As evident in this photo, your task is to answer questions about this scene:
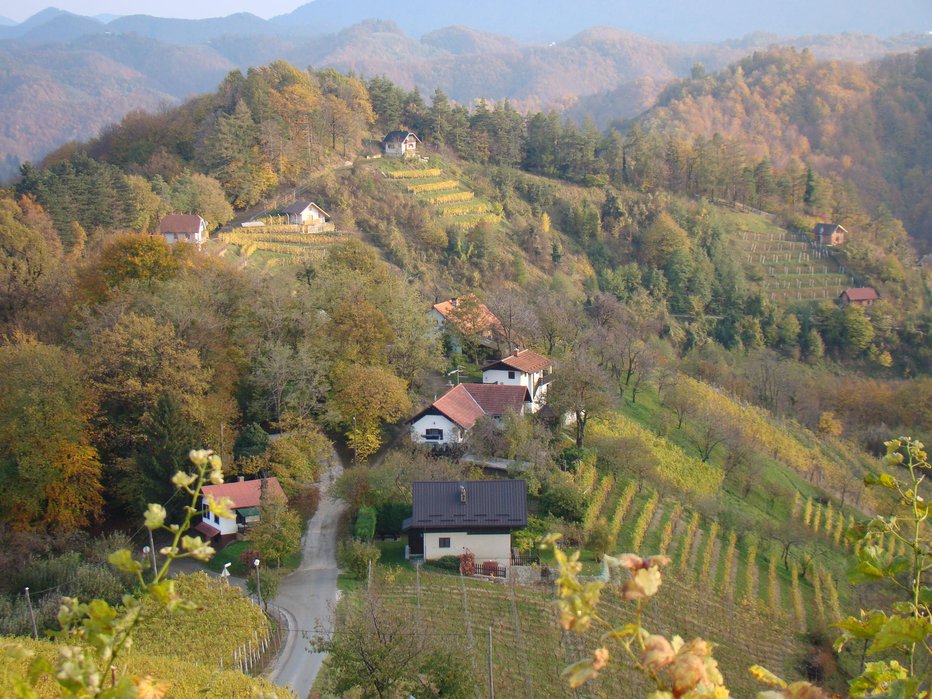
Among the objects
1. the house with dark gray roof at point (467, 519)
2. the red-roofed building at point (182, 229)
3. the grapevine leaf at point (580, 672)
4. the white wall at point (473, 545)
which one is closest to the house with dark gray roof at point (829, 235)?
the red-roofed building at point (182, 229)

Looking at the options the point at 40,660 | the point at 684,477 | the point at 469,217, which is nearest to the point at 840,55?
the point at 469,217

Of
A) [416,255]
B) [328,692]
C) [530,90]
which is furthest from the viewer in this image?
[530,90]

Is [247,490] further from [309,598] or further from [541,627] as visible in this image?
[541,627]

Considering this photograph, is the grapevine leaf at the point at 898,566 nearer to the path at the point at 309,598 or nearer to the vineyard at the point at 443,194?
the path at the point at 309,598

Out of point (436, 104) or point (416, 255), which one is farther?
point (436, 104)

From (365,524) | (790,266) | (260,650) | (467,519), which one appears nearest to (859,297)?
(790,266)

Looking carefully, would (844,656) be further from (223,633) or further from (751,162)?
(751,162)

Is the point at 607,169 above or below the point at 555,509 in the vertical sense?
above
